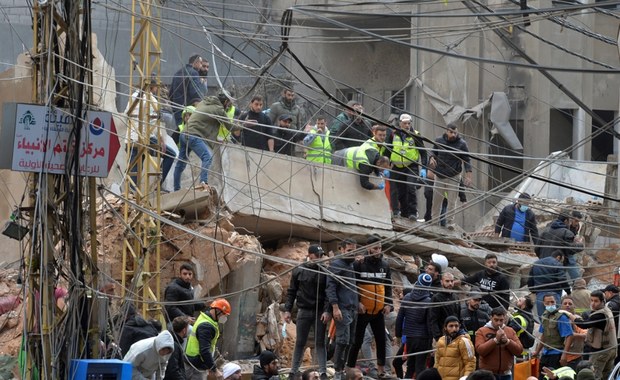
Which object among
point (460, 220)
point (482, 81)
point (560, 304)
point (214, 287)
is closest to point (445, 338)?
point (560, 304)

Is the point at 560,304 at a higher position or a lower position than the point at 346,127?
lower

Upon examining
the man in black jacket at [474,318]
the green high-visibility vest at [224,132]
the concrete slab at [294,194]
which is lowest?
the man in black jacket at [474,318]

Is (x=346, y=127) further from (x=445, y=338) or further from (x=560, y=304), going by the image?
(x=445, y=338)

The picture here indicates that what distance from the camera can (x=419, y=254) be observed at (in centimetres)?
2470

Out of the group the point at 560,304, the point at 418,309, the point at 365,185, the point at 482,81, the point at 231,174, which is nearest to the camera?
the point at 418,309

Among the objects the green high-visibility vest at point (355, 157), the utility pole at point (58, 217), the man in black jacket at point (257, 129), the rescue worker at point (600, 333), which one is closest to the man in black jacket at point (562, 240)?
the green high-visibility vest at point (355, 157)

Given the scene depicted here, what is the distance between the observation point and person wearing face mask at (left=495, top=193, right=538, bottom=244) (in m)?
25.2

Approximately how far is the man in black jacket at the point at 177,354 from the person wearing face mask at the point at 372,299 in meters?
2.40

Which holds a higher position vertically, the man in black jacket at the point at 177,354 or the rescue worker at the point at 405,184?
the rescue worker at the point at 405,184

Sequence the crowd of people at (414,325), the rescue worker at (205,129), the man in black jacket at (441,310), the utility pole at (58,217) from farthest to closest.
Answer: the rescue worker at (205,129) → the man in black jacket at (441,310) → the crowd of people at (414,325) → the utility pole at (58,217)

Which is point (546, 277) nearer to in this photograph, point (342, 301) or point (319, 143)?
point (319, 143)

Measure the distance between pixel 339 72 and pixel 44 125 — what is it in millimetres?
24500

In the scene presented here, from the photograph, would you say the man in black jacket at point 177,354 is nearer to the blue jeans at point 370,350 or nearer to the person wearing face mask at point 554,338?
the blue jeans at point 370,350

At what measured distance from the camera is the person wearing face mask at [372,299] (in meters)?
17.8
